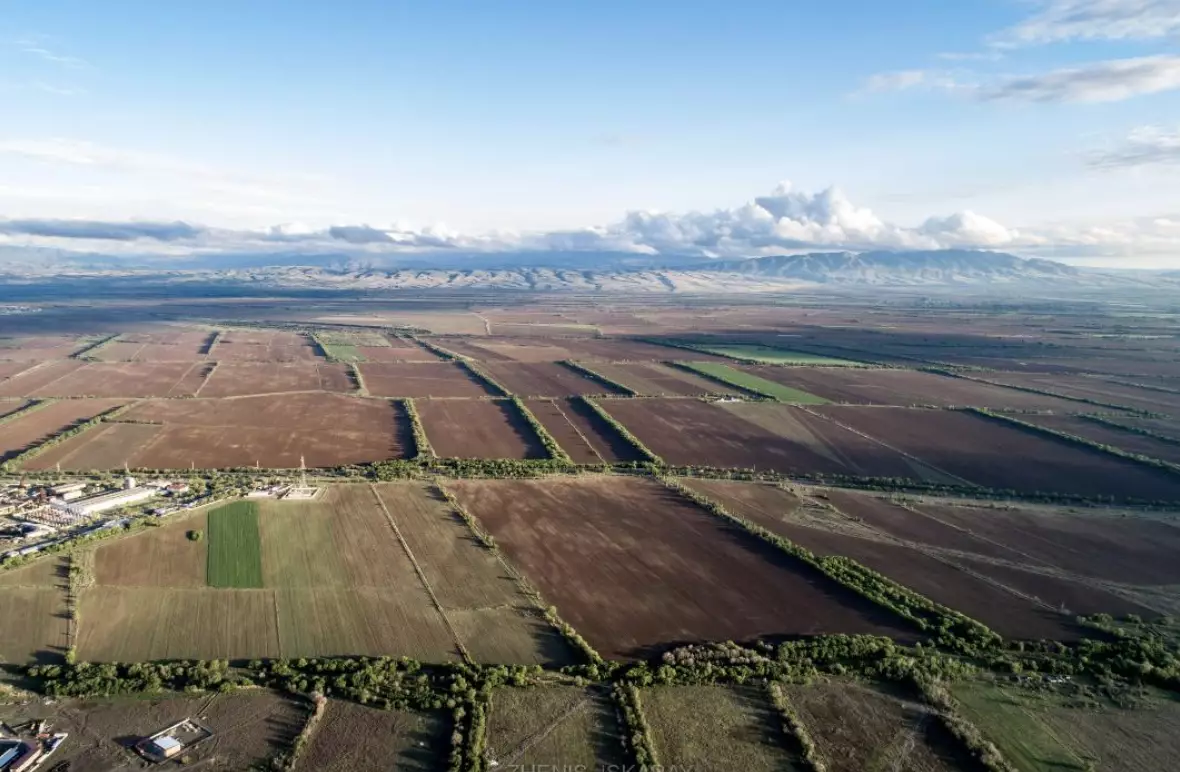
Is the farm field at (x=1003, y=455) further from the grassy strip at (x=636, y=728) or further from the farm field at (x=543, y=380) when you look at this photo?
the grassy strip at (x=636, y=728)

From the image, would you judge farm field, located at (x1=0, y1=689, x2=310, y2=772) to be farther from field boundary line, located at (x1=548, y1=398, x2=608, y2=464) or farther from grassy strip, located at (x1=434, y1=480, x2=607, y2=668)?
field boundary line, located at (x1=548, y1=398, x2=608, y2=464)

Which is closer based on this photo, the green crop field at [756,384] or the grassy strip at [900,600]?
the grassy strip at [900,600]

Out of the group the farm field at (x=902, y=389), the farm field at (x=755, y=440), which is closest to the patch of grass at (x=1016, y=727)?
the farm field at (x=755, y=440)

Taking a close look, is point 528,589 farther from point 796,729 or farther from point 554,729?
point 796,729

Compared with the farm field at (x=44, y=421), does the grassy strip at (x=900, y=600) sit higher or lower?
higher

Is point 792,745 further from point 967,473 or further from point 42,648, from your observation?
point 967,473

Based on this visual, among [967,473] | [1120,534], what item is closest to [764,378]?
[967,473]

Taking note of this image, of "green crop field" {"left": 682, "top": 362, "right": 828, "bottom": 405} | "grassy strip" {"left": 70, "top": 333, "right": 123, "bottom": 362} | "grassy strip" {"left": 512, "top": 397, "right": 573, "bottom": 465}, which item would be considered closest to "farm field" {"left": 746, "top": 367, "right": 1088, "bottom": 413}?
"green crop field" {"left": 682, "top": 362, "right": 828, "bottom": 405}
